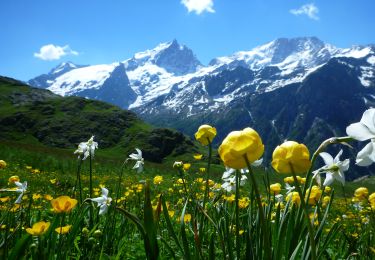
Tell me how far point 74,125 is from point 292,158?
12752 centimetres

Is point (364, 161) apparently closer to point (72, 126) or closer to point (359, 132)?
point (359, 132)

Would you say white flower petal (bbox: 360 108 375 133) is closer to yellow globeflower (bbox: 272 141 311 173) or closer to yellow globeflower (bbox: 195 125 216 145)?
yellow globeflower (bbox: 272 141 311 173)

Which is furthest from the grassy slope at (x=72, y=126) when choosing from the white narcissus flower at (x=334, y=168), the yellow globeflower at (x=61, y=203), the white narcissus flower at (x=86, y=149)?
the yellow globeflower at (x=61, y=203)

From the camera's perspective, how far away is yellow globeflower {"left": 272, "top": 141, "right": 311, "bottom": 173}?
1707 millimetres

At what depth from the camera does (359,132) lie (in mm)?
1851

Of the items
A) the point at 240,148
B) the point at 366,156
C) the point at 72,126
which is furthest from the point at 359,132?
the point at 72,126

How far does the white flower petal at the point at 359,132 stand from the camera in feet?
5.99

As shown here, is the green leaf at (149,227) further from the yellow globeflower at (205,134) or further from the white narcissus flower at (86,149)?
the white narcissus flower at (86,149)

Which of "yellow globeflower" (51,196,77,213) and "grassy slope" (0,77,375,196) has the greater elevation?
"grassy slope" (0,77,375,196)

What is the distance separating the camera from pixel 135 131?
129250 mm

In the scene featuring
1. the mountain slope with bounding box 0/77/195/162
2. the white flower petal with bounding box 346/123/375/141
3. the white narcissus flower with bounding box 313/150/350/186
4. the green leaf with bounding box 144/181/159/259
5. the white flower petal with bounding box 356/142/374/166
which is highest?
the mountain slope with bounding box 0/77/195/162

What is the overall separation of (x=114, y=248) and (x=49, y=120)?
126 metres

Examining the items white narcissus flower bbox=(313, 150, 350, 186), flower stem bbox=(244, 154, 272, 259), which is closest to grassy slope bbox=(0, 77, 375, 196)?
white narcissus flower bbox=(313, 150, 350, 186)

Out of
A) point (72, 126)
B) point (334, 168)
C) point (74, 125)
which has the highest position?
point (74, 125)
